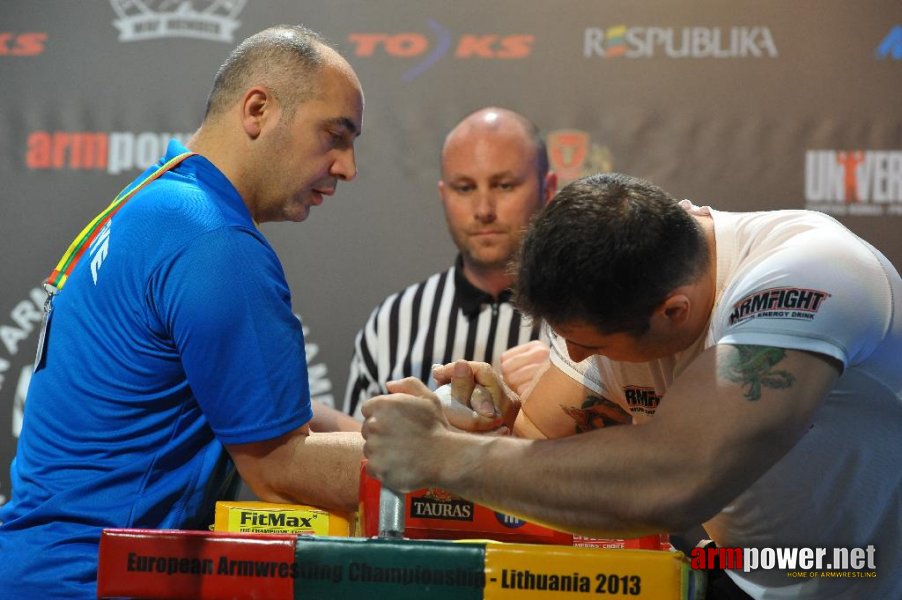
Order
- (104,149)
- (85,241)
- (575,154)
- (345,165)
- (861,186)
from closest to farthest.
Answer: (85,241) < (345,165) < (861,186) < (575,154) < (104,149)

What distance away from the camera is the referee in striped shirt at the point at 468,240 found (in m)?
3.23

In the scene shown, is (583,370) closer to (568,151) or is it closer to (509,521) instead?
(509,521)

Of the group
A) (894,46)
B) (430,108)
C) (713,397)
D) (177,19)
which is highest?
(177,19)

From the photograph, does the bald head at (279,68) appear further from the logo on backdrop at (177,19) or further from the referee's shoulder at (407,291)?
the logo on backdrop at (177,19)

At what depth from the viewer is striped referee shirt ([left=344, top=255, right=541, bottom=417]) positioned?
127 inches

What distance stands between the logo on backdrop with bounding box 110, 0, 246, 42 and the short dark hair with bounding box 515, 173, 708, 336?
2.27m

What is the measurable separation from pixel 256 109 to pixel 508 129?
143 cm

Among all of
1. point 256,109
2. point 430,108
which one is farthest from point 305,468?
point 430,108

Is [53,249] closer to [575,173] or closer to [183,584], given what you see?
[575,173]

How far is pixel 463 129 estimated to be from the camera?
3.25 meters

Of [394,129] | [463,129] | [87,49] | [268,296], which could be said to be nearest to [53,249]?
[87,49]

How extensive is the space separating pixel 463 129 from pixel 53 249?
1.47 metres

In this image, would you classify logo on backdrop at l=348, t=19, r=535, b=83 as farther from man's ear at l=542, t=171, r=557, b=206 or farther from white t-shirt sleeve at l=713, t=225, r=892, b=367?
white t-shirt sleeve at l=713, t=225, r=892, b=367

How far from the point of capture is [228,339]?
5.08 feet
